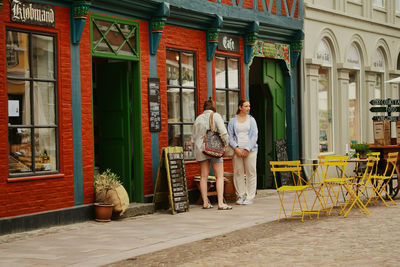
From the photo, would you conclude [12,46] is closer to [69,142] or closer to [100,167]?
[69,142]

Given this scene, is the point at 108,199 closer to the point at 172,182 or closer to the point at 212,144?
the point at 172,182

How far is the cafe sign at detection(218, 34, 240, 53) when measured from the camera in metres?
15.8

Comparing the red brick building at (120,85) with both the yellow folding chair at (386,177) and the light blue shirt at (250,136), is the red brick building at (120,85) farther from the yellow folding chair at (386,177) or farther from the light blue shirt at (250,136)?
the yellow folding chair at (386,177)

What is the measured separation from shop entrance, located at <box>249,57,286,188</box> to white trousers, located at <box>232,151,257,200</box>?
367cm

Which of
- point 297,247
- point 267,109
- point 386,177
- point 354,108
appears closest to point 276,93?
point 267,109

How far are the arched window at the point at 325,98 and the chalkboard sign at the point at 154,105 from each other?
698 cm

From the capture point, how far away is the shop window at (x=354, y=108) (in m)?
22.0

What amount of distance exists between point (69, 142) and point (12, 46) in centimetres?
170

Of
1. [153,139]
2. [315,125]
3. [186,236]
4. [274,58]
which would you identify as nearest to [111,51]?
[153,139]

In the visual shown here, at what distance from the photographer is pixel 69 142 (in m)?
11.8

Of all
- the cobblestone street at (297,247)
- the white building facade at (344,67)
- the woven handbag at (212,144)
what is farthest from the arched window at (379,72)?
the cobblestone street at (297,247)

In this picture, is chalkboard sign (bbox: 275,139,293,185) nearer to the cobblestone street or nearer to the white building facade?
the white building facade

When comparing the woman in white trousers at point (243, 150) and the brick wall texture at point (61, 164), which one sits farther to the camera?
A: the woman in white trousers at point (243, 150)

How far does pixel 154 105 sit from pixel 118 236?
150 inches
